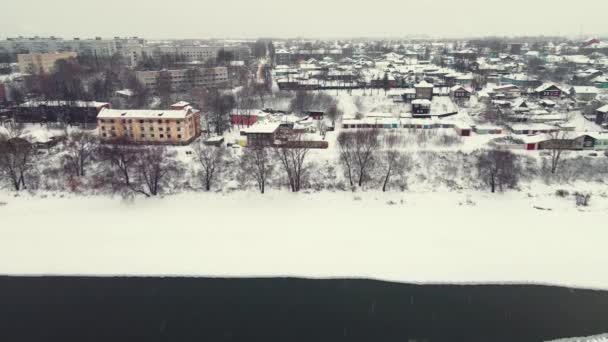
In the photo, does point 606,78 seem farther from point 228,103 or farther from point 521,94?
point 228,103

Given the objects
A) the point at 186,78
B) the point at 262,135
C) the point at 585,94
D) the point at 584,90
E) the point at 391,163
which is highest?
the point at 186,78

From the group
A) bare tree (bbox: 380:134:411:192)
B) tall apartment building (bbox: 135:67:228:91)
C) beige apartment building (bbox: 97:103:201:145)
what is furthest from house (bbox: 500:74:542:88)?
beige apartment building (bbox: 97:103:201:145)

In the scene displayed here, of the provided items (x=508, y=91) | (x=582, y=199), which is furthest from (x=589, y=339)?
(x=508, y=91)

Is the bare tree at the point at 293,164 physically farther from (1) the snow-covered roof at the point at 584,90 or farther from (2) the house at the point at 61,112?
(1) the snow-covered roof at the point at 584,90

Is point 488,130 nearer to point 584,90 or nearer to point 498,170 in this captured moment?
point 498,170

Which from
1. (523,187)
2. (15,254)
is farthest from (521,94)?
(15,254)

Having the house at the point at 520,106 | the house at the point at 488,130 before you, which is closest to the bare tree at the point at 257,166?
the house at the point at 488,130
